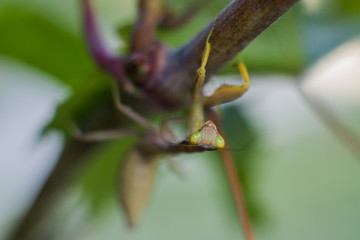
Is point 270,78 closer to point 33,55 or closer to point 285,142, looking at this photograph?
point 33,55

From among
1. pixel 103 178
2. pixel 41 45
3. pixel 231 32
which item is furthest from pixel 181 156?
pixel 231 32

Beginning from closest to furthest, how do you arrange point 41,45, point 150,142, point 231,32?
point 231,32, point 150,142, point 41,45

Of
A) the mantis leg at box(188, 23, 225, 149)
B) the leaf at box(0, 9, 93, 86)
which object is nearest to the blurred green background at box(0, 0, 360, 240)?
the leaf at box(0, 9, 93, 86)

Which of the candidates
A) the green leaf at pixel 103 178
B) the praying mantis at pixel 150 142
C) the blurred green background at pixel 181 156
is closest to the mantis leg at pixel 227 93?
the praying mantis at pixel 150 142

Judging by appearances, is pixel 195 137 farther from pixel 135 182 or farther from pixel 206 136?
pixel 135 182

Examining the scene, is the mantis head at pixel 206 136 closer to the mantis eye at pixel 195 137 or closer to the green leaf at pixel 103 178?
the mantis eye at pixel 195 137

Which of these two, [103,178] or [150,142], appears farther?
[103,178]

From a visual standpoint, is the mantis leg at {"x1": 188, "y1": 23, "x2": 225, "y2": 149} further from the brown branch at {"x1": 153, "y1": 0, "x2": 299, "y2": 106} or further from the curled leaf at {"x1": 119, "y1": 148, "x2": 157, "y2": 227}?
the curled leaf at {"x1": 119, "y1": 148, "x2": 157, "y2": 227}

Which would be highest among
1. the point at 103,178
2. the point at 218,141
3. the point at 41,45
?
the point at 41,45
